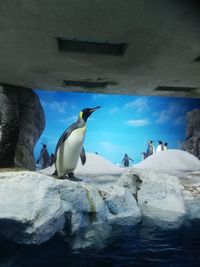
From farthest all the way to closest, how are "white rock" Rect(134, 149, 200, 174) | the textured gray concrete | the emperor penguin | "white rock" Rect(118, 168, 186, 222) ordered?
1. "white rock" Rect(134, 149, 200, 174)
2. the emperor penguin
3. the textured gray concrete
4. "white rock" Rect(118, 168, 186, 222)

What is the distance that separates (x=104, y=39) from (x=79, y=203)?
2099mm

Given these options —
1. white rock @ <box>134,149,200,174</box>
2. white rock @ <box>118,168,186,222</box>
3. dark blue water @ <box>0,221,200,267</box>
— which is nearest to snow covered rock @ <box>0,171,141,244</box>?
dark blue water @ <box>0,221,200,267</box>

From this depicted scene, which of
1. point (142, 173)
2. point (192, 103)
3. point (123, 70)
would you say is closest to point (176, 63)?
point (123, 70)

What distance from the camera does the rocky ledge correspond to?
3.13 metres

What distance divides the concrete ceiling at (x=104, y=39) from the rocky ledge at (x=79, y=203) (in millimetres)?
1728

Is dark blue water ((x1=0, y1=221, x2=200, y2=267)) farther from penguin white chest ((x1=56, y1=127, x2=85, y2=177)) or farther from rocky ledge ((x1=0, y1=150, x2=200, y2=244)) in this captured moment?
penguin white chest ((x1=56, y1=127, x2=85, y2=177))

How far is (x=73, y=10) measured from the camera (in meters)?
3.18

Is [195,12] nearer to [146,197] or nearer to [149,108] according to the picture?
[146,197]

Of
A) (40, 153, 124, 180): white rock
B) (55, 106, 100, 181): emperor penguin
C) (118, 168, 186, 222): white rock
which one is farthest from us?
(40, 153, 124, 180): white rock

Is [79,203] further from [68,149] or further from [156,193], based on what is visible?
[68,149]

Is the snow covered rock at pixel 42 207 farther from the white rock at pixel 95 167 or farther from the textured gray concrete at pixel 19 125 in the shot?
the white rock at pixel 95 167

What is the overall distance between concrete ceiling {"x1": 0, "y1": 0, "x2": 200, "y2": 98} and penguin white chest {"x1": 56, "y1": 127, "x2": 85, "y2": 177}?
109cm

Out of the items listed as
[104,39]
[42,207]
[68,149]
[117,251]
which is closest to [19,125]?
[68,149]

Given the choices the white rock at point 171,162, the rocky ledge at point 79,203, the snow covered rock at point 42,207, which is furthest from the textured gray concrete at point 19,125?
the white rock at point 171,162
